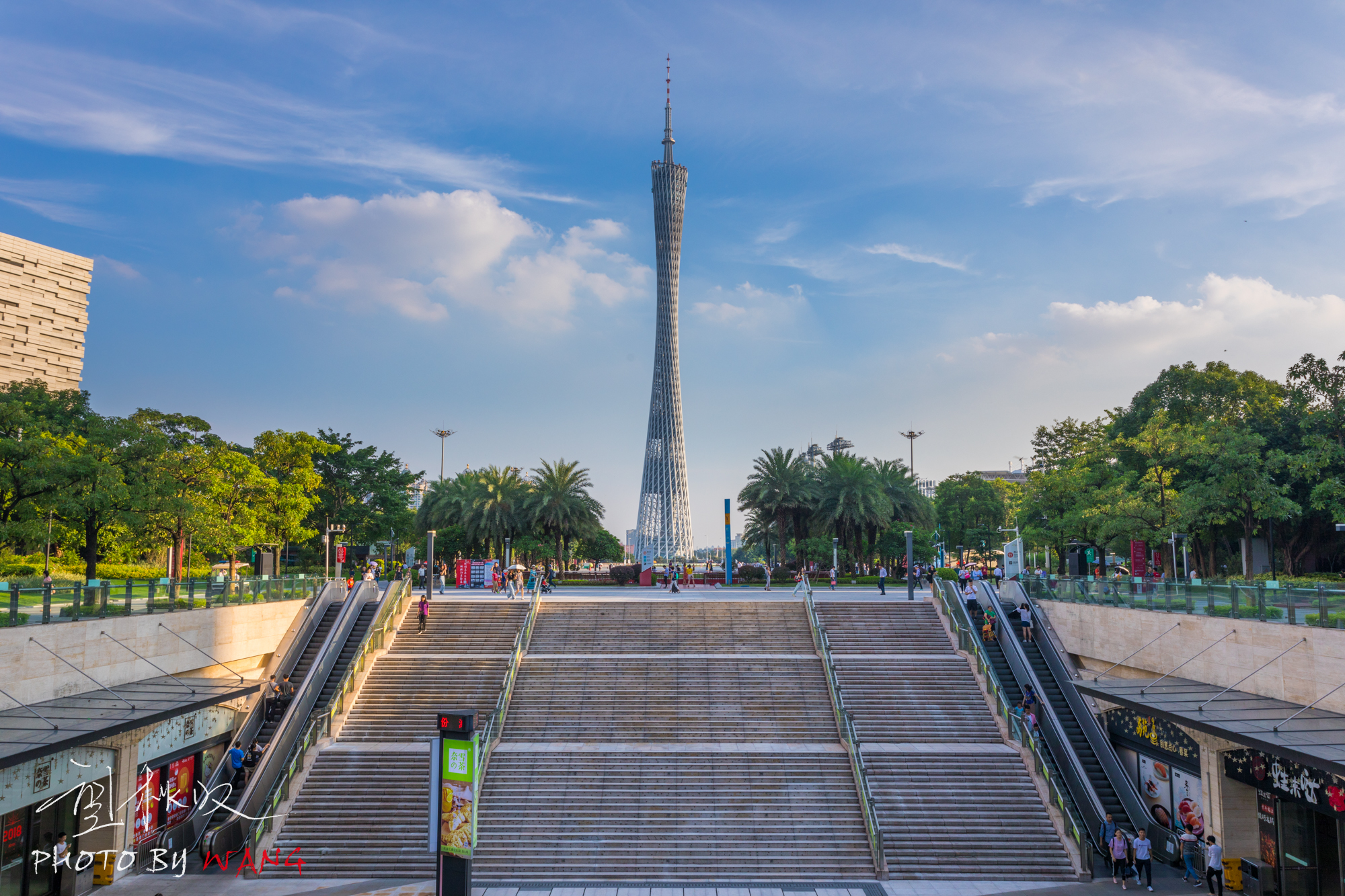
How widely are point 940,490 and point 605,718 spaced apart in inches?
2615

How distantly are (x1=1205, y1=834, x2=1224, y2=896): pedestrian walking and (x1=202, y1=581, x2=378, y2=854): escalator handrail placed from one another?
18733 mm

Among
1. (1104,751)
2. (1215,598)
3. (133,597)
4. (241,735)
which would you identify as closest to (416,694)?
(241,735)

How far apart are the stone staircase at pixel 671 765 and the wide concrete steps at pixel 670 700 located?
1.7 inches

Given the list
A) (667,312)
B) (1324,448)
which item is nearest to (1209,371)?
(1324,448)

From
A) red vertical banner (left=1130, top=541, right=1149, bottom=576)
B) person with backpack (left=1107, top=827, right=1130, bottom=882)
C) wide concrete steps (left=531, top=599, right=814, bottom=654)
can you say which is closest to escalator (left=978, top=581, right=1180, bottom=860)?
person with backpack (left=1107, top=827, right=1130, bottom=882)

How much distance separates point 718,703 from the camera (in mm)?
22312

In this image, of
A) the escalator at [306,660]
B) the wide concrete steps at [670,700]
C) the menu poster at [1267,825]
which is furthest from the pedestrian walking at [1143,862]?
the escalator at [306,660]

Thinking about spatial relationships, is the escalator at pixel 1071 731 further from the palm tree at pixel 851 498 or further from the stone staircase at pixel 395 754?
the palm tree at pixel 851 498

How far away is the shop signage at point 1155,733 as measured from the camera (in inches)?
686

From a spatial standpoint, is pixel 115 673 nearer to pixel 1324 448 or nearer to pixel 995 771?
pixel 995 771

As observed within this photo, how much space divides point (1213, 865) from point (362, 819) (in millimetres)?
16562

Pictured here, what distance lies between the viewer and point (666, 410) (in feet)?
264

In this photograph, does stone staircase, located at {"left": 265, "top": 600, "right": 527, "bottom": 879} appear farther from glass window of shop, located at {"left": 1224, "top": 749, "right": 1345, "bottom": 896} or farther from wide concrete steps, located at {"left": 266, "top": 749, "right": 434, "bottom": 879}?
glass window of shop, located at {"left": 1224, "top": 749, "right": 1345, "bottom": 896}

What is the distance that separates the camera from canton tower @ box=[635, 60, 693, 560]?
255ft
